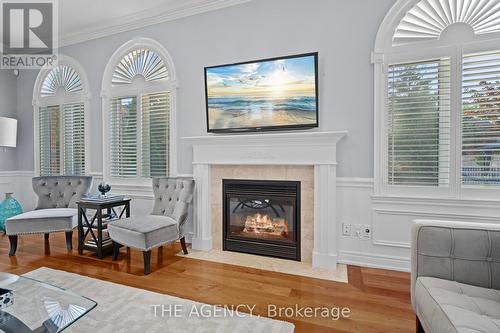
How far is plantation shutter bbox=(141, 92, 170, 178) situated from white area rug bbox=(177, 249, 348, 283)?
1.29 meters

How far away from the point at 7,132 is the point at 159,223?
331 centimetres

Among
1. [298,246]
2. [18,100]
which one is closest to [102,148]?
[18,100]

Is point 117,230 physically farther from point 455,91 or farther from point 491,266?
point 455,91

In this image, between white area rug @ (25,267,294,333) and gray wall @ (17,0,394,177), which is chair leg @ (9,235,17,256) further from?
gray wall @ (17,0,394,177)

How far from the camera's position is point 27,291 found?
164 centimetres

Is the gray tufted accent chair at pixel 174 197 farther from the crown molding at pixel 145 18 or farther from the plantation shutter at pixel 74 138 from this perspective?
the crown molding at pixel 145 18

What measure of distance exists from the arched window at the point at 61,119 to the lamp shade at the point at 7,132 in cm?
47

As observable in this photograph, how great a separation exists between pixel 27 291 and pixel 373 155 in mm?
2931

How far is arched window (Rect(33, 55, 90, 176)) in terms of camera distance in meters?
4.39

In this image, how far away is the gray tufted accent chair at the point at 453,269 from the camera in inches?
50.3

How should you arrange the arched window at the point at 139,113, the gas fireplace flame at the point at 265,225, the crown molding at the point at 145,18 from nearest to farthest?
1. the gas fireplace flame at the point at 265,225
2. the crown molding at the point at 145,18
3. the arched window at the point at 139,113

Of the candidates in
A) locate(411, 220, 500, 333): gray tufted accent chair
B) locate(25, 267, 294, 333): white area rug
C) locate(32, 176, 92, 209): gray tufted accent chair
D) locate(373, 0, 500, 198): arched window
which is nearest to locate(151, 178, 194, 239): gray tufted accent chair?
locate(25, 267, 294, 333): white area rug

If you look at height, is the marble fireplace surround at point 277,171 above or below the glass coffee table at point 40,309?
above

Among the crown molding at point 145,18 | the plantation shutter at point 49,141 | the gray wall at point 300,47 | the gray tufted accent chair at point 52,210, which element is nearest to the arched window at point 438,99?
the gray wall at point 300,47
